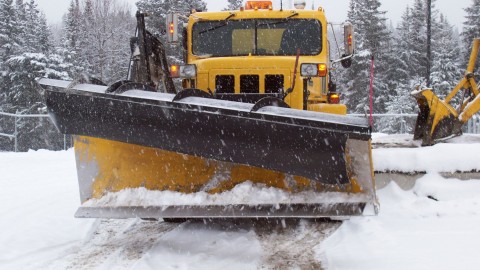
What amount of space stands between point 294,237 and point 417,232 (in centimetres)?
104

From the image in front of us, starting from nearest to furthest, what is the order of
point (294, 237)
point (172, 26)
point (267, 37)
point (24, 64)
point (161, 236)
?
point (294, 237) → point (161, 236) → point (267, 37) → point (172, 26) → point (24, 64)

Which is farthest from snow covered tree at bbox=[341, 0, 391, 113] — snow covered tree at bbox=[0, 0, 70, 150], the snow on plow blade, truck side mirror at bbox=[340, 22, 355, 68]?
the snow on plow blade

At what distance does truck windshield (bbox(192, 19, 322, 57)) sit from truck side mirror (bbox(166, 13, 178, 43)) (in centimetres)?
48

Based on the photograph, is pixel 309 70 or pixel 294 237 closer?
pixel 294 237

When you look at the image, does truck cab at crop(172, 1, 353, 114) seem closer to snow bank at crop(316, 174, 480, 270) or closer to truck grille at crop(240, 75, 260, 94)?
truck grille at crop(240, 75, 260, 94)

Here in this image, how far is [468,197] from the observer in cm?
490

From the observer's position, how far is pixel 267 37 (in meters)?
6.68

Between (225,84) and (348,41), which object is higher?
(348,41)

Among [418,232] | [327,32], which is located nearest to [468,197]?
[418,232]

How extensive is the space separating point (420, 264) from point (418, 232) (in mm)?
816

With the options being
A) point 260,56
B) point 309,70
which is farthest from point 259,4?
point 309,70

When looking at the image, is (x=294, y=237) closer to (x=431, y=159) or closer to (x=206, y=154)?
(x=206, y=154)

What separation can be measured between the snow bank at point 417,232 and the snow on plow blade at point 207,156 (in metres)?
0.39

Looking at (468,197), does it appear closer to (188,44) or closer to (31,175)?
(188,44)
